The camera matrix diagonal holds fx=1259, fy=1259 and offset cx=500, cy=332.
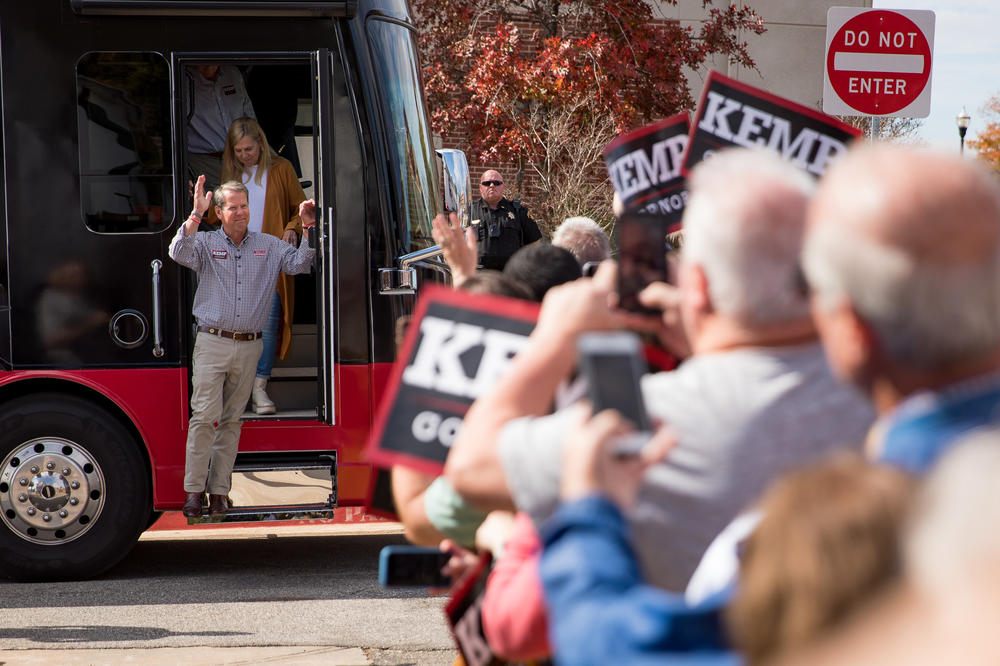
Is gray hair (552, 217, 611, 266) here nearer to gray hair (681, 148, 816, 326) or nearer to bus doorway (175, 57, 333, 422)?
gray hair (681, 148, 816, 326)

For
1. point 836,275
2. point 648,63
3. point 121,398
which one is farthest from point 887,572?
point 648,63

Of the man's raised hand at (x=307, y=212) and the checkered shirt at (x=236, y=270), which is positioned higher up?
the man's raised hand at (x=307, y=212)

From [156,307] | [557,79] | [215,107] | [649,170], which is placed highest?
[557,79]

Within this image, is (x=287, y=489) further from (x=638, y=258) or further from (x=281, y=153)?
(x=638, y=258)

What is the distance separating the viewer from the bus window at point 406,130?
6.74 m

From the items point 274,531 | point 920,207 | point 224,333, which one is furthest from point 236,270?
point 920,207

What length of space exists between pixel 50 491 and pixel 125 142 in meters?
1.87

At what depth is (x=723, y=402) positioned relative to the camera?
6.32 ft

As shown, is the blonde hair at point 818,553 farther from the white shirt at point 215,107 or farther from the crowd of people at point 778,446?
the white shirt at point 215,107

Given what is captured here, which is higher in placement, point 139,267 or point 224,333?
point 139,267

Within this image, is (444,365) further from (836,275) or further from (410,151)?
(410,151)

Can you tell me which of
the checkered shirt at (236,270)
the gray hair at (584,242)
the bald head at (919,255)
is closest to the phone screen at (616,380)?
the bald head at (919,255)

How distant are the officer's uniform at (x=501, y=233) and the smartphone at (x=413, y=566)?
7.59m

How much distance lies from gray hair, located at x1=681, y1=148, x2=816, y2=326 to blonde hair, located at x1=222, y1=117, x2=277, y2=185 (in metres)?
5.80
